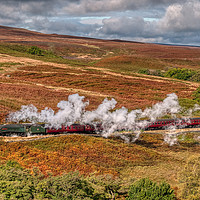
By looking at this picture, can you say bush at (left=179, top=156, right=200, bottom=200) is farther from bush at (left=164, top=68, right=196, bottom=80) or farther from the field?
bush at (left=164, top=68, right=196, bottom=80)

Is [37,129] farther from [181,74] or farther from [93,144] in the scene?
[181,74]

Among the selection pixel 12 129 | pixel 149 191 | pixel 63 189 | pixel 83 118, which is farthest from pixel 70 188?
pixel 83 118

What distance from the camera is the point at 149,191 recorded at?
73.4 ft

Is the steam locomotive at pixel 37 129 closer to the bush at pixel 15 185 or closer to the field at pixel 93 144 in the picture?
the field at pixel 93 144

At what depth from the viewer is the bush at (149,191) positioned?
72.9 ft

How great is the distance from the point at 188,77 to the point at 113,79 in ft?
163

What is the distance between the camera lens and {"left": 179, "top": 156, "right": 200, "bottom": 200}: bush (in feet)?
78.7

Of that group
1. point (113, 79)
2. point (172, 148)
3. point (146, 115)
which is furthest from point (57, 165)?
point (113, 79)

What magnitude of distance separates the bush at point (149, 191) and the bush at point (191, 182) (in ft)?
7.72

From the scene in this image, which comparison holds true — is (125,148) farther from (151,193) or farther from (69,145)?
(151,193)

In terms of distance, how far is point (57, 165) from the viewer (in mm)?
31438

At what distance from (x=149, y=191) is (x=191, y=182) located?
18.1 feet

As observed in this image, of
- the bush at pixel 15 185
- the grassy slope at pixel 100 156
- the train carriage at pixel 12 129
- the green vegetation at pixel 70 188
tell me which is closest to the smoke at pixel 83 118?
the grassy slope at pixel 100 156

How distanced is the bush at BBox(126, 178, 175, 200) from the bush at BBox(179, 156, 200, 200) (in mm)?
2353
